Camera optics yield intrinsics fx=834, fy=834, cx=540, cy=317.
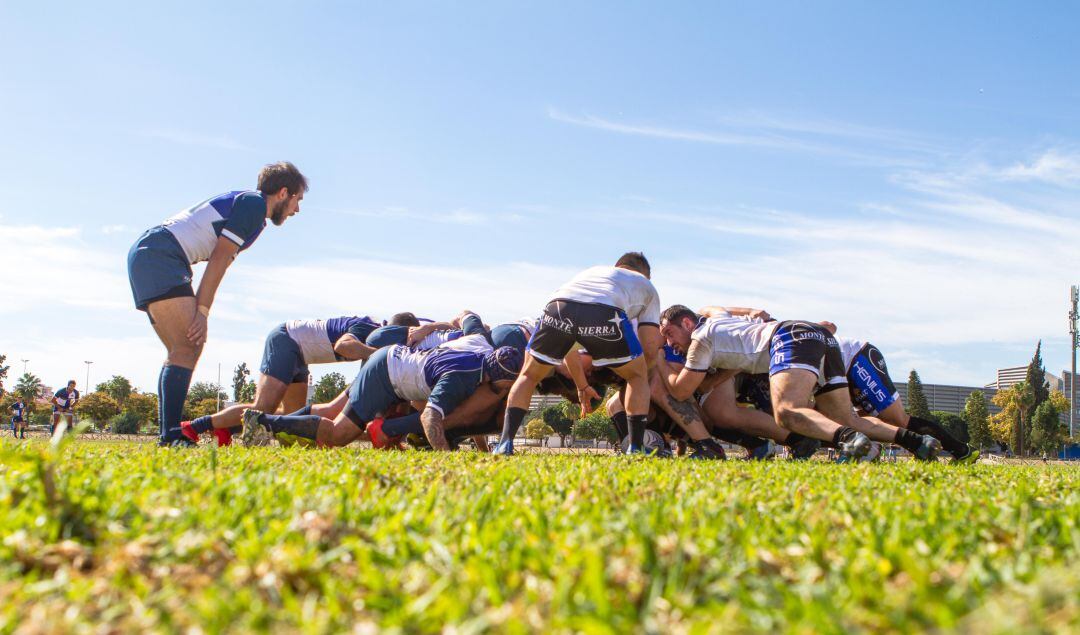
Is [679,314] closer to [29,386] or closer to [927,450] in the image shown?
[927,450]

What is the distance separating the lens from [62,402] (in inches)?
1100

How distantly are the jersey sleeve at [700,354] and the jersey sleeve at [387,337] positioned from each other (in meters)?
3.39

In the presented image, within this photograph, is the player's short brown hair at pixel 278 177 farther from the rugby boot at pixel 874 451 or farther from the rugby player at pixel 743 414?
the rugby boot at pixel 874 451

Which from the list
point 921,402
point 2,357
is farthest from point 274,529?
point 921,402

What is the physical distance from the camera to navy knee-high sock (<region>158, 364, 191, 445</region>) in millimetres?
6789

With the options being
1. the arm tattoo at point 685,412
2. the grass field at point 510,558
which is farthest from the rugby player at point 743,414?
the grass field at point 510,558

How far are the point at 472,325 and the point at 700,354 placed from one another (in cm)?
318

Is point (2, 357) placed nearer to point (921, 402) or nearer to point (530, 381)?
point (530, 381)

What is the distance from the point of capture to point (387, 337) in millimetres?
9516

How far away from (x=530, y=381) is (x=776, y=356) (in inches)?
82.9

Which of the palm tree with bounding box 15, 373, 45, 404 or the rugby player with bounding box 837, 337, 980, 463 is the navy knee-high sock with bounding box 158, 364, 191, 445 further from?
the palm tree with bounding box 15, 373, 45, 404

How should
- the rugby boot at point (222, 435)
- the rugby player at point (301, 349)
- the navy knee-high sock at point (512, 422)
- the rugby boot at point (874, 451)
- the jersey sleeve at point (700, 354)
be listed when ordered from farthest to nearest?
the rugby player at point (301, 349)
the rugby boot at point (222, 435)
the jersey sleeve at point (700, 354)
the navy knee-high sock at point (512, 422)
the rugby boot at point (874, 451)

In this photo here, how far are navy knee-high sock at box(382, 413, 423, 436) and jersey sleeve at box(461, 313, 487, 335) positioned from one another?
2.01m

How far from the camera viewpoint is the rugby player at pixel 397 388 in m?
7.44
